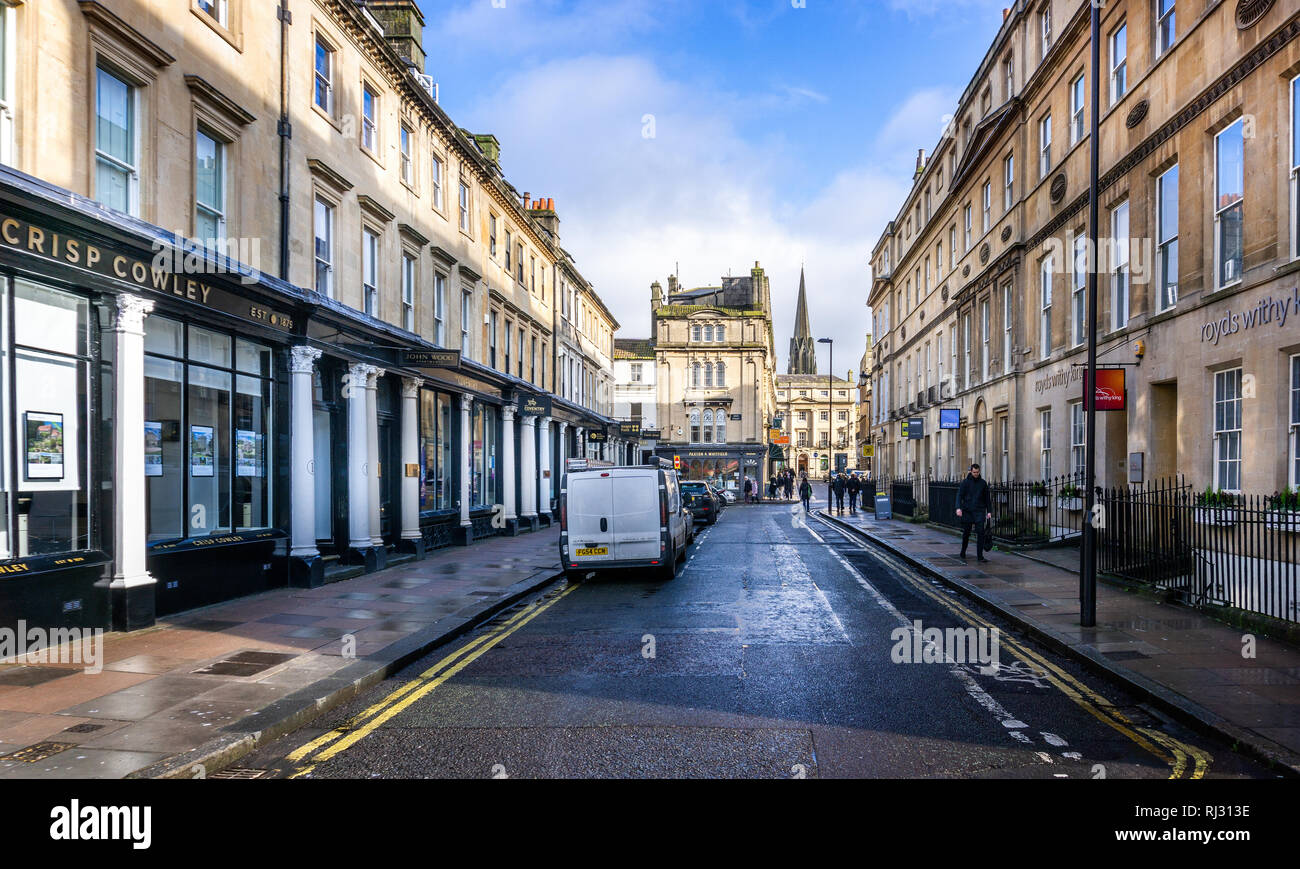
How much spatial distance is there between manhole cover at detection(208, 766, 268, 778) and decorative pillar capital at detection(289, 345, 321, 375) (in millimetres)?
9045

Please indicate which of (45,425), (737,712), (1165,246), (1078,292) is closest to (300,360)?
(45,425)

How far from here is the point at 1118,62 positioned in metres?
16.2

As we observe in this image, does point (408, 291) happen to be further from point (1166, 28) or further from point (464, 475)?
point (1166, 28)

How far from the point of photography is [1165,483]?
13.9 meters

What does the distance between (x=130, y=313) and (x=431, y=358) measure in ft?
22.3

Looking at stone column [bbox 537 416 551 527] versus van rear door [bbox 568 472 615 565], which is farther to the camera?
stone column [bbox 537 416 551 527]

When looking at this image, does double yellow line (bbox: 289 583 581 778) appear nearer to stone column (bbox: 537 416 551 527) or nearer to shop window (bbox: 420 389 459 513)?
shop window (bbox: 420 389 459 513)

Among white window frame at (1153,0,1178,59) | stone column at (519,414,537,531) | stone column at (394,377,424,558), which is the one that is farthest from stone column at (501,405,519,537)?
white window frame at (1153,0,1178,59)

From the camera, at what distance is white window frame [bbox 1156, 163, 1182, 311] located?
1387 cm
